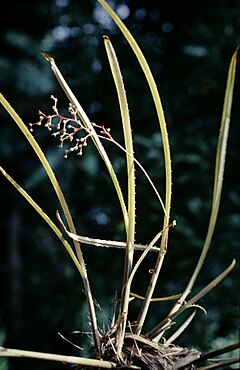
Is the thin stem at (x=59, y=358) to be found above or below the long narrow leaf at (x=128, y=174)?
below

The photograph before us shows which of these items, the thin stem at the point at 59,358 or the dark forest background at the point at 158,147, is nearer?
the thin stem at the point at 59,358

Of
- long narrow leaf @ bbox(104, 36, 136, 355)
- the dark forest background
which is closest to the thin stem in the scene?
long narrow leaf @ bbox(104, 36, 136, 355)

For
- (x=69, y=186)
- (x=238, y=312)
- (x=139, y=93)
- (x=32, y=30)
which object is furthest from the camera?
(x=32, y=30)

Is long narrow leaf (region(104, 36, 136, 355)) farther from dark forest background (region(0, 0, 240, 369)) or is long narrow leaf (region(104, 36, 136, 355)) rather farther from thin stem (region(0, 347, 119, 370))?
dark forest background (region(0, 0, 240, 369))

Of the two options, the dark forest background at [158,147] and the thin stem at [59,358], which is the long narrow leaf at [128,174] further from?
the dark forest background at [158,147]

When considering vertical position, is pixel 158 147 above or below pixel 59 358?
above

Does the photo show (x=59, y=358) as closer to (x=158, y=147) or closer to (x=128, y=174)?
(x=128, y=174)

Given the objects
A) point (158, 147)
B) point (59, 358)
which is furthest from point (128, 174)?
point (158, 147)

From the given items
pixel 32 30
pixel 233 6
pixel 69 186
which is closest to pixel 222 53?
pixel 233 6

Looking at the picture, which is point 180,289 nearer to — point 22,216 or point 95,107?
point 95,107

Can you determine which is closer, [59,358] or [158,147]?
[59,358]

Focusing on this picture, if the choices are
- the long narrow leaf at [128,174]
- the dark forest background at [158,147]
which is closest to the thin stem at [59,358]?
the long narrow leaf at [128,174]
